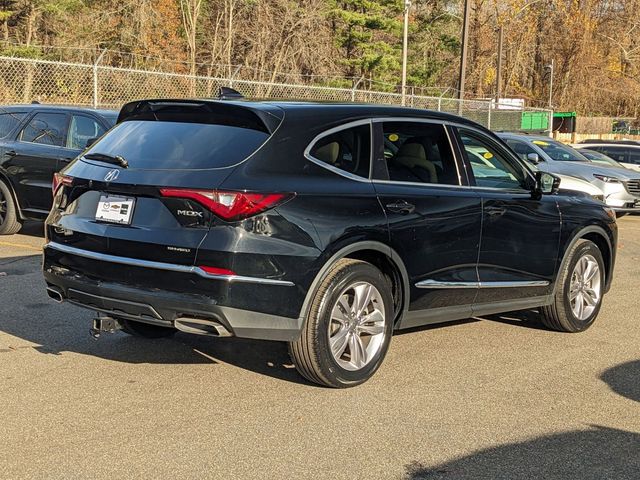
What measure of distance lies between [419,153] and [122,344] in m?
2.54

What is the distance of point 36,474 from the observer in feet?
11.9

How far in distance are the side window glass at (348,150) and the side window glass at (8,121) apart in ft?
23.1

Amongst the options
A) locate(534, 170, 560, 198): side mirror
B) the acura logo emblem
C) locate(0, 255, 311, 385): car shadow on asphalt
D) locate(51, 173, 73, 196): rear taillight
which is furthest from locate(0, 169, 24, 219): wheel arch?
locate(534, 170, 560, 198): side mirror

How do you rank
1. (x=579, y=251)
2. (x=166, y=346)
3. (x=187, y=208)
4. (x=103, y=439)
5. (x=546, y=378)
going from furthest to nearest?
(x=579, y=251), (x=166, y=346), (x=546, y=378), (x=187, y=208), (x=103, y=439)

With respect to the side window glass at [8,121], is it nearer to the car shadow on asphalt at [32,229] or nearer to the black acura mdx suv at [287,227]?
the car shadow on asphalt at [32,229]

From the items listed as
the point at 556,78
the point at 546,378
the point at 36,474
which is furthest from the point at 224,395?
the point at 556,78

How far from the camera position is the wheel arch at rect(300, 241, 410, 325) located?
4633 mm

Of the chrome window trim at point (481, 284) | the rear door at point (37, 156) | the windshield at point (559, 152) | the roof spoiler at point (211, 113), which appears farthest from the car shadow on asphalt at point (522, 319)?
the windshield at point (559, 152)

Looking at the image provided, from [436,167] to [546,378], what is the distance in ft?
5.35

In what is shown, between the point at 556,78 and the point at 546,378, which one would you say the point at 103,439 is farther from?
the point at 556,78

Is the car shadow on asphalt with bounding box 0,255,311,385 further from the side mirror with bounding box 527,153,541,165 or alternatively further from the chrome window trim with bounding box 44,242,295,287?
the side mirror with bounding box 527,153,541,165

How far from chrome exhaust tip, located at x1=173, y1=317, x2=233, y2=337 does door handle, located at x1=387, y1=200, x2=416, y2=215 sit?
53.5 inches

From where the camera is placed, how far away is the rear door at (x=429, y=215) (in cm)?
519

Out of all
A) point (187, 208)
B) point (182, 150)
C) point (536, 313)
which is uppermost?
point (182, 150)
